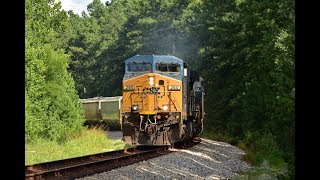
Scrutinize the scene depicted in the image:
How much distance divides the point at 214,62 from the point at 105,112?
36.6 feet

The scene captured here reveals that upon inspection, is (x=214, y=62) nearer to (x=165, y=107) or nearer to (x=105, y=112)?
(x=105, y=112)

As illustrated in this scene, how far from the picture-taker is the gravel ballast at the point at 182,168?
44.6ft

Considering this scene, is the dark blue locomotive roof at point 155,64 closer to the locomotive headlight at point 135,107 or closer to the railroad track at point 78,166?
the locomotive headlight at point 135,107

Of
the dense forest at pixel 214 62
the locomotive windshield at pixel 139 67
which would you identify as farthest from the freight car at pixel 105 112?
the locomotive windshield at pixel 139 67

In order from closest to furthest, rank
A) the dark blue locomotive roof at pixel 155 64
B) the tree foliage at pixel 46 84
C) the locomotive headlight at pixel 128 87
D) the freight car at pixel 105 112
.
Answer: the locomotive headlight at pixel 128 87 → the dark blue locomotive roof at pixel 155 64 → the tree foliage at pixel 46 84 → the freight car at pixel 105 112

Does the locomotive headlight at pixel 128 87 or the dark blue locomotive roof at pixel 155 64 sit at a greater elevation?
the dark blue locomotive roof at pixel 155 64

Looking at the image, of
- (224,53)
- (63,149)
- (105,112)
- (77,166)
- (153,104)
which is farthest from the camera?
(105,112)

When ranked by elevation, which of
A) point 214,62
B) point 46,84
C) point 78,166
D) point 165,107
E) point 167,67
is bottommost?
point 78,166

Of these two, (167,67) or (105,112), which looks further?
(105,112)

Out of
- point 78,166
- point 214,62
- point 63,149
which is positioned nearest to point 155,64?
point 63,149

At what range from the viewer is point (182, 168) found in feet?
50.5

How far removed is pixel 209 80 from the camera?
4300 centimetres

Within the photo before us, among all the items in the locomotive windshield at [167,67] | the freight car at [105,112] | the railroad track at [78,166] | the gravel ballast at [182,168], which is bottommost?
the gravel ballast at [182,168]
